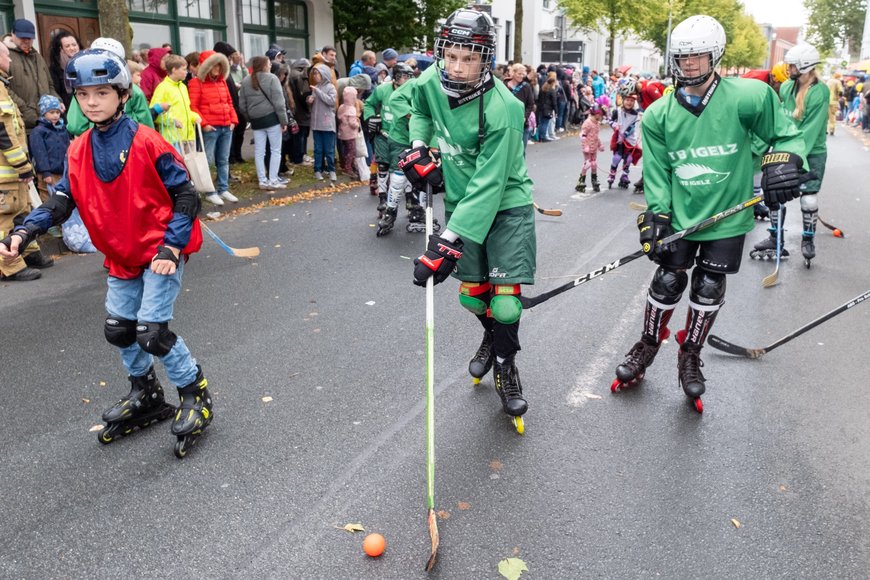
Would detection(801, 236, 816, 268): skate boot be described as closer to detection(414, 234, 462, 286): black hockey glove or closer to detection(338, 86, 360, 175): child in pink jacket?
detection(414, 234, 462, 286): black hockey glove

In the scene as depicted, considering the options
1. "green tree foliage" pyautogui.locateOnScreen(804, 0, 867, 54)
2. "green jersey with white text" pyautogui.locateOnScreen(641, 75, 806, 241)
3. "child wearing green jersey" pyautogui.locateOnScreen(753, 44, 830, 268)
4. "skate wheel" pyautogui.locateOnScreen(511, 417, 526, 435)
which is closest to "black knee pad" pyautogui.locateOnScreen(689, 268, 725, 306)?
"green jersey with white text" pyautogui.locateOnScreen(641, 75, 806, 241)

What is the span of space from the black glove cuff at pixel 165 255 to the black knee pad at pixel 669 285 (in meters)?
2.74

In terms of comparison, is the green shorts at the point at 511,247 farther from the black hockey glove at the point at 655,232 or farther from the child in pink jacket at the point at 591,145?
the child in pink jacket at the point at 591,145

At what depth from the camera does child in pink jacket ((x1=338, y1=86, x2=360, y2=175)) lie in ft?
41.5

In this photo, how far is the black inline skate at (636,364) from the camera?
4688mm

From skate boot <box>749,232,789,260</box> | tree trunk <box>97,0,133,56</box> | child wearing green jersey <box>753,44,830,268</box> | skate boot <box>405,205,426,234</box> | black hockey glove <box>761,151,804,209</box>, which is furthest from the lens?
tree trunk <box>97,0,133,56</box>

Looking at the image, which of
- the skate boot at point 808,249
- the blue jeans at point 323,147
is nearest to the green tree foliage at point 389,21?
the blue jeans at point 323,147

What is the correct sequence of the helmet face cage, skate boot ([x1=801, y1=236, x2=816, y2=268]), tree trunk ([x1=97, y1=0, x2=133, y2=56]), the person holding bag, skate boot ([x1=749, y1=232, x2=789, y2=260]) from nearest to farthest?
the helmet face cage, skate boot ([x1=801, y1=236, x2=816, y2=268]), skate boot ([x1=749, y1=232, x2=789, y2=260]), tree trunk ([x1=97, y1=0, x2=133, y2=56]), the person holding bag

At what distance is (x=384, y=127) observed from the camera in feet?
30.5

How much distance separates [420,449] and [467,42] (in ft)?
6.87

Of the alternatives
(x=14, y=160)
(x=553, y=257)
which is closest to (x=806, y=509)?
(x=553, y=257)

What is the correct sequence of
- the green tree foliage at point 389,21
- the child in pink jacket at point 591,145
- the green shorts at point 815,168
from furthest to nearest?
1. the green tree foliage at point 389,21
2. the child in pink jacket at point 591,145
3. the green shorts at point 815,168

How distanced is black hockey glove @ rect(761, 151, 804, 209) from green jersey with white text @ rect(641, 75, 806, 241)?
0.06 metres

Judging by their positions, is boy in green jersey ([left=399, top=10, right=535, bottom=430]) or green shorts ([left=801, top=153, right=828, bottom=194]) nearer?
boy in green jersey ([left=399, top=10, right=535, bottom=430])
